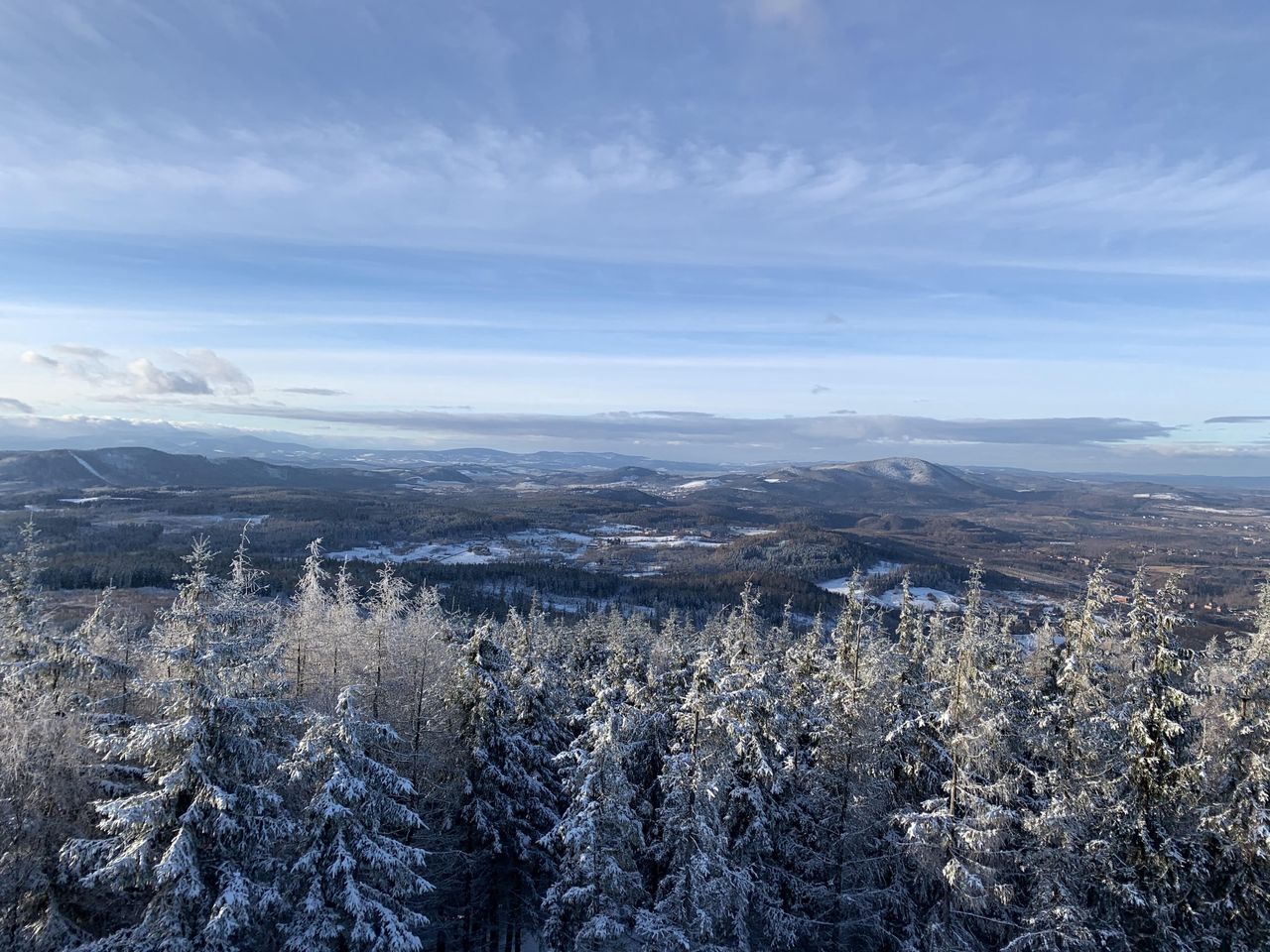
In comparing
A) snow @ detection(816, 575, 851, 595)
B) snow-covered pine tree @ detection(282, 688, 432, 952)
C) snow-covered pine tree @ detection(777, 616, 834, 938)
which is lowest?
snow @ detection(816, 575, 851, 595)

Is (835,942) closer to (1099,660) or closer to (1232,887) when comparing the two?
(1232,887)

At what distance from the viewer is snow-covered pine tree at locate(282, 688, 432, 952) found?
55.2ft

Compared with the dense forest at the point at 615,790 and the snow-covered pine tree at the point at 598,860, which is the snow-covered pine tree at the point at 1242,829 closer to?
the dense forest at the point at 615,790

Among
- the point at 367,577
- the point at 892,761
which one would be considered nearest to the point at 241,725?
the point at 892,761

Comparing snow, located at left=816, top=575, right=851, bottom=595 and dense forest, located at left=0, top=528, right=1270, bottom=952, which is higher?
dense forest, located at left=0, top=528, right=1270, bottom=952

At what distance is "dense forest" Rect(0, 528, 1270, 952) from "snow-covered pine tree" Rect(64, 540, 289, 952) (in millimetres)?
89

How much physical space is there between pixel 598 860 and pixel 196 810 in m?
11.9

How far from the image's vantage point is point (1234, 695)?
2192cm

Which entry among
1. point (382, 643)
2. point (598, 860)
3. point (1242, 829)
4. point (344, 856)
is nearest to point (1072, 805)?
point (1242, 829)

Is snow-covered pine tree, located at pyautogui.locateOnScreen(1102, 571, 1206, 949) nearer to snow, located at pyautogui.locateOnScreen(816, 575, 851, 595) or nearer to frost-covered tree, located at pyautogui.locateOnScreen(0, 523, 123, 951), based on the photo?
frost-covered tree, located at pyautogui.locateOnScreen(0, 523, 123, 951)

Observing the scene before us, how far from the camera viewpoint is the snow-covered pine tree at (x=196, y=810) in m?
14.8

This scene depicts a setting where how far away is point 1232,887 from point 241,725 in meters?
28.8

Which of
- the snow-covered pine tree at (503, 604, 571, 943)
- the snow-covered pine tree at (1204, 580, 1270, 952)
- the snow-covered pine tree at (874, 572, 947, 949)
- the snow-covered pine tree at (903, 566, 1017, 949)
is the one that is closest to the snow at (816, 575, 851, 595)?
the snow-covered pine tree at (503, 604, 571, 943)

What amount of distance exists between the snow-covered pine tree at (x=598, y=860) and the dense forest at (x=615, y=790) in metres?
0.12
